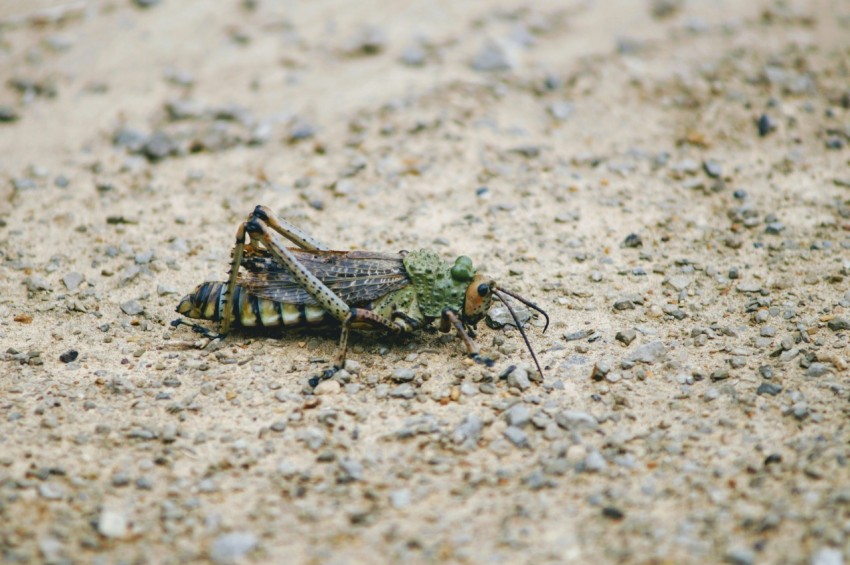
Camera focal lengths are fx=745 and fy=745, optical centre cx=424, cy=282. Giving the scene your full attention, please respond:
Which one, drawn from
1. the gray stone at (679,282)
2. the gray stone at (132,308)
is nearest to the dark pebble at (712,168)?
the gray stone at (679,282)

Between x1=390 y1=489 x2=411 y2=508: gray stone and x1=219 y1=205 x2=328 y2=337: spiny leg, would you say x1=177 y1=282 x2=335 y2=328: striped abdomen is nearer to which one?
x1=219 y1=205 x2=328 y2=337: spiny leg

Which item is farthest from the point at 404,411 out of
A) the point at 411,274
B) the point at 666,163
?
the point at 666,163

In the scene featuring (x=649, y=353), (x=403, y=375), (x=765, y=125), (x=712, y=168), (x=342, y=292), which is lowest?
(x=403, y=375)

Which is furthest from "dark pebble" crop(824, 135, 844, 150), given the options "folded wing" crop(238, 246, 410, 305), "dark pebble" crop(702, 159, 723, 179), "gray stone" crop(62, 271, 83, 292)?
"gray stone" crop(62, 271, 83, 292)

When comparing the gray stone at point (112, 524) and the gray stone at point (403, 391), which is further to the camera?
the gray stone at point (403, 391)

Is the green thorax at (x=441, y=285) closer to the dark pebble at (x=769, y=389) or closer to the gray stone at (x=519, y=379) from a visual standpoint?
the gray stone at (x=519, y=379)

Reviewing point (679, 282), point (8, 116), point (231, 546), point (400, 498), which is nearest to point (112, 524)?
point (231, 546)

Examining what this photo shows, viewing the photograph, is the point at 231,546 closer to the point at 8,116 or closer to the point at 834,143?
the point at 8,116
